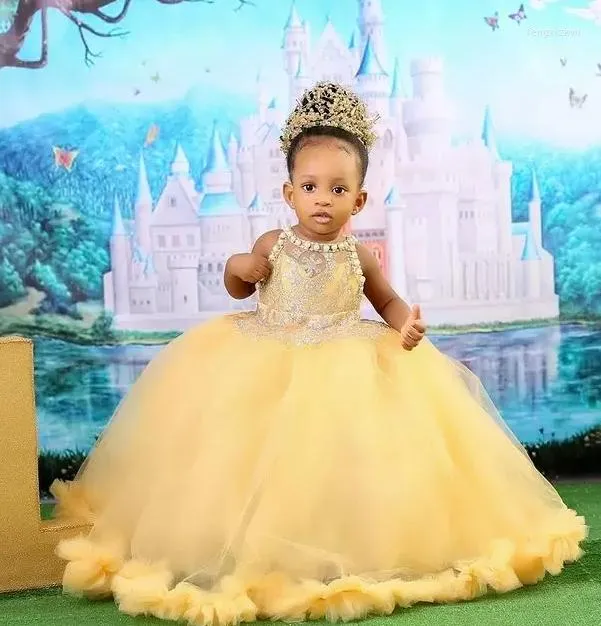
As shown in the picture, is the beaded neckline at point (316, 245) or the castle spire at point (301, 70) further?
the castle spire at point (301, 70)

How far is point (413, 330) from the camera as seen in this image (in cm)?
230

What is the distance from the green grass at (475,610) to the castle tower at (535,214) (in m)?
1.47

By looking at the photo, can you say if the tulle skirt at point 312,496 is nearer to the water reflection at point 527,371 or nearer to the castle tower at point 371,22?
the water reflection at point 527,371

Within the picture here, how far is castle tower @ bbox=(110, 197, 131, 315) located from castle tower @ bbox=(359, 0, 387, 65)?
3.45ft

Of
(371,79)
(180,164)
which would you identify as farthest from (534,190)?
(180,164)

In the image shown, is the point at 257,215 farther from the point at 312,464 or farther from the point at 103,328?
the point at 312,464

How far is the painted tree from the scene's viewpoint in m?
3.24

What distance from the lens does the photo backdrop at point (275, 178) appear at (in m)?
3.28

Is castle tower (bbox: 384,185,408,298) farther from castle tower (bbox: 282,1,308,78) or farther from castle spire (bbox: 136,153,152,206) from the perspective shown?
castle spire (bbox: 136,153,152,206)

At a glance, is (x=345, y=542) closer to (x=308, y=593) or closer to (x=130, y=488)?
(x=308, y=593)

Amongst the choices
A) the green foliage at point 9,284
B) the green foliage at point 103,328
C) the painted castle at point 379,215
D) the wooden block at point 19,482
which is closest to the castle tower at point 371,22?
the painted castle at point 379,215

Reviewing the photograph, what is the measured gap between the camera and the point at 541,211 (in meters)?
3.48

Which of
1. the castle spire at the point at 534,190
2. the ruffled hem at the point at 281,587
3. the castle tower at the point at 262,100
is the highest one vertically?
the castle tower at the point at 262,100

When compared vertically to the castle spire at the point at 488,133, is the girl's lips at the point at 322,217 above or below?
below
